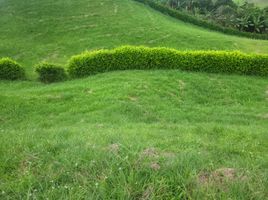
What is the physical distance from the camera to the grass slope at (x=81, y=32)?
71.8 ft

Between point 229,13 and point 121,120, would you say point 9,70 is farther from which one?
point 229,13

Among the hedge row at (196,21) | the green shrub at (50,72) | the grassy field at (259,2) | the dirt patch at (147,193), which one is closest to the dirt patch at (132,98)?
the green shrub at (50,72)

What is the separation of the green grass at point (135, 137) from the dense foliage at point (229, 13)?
1805cm

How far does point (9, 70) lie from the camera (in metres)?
16.5

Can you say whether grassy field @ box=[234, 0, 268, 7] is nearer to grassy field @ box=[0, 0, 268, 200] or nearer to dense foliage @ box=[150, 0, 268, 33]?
dense foliage @ box=[150, 0, 268, 33]

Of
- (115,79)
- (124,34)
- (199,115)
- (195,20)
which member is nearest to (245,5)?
(195,20)

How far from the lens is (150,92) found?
13.0 m

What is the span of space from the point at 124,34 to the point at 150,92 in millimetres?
11755

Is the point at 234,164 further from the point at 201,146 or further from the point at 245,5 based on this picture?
the point at 245,5

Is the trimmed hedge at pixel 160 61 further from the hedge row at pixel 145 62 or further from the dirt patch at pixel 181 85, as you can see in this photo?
the dirt patch at pixel 181 85

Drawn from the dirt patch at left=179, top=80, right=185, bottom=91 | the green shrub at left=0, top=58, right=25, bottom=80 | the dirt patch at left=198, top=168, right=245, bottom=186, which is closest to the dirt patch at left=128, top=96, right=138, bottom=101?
the dirt patch at left=179, top=80, right=185, bottom=91

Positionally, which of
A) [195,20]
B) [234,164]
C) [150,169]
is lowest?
[195,20]

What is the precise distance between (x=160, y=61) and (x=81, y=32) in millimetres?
9584

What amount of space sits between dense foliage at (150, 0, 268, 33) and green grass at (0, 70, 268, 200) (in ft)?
59.2
